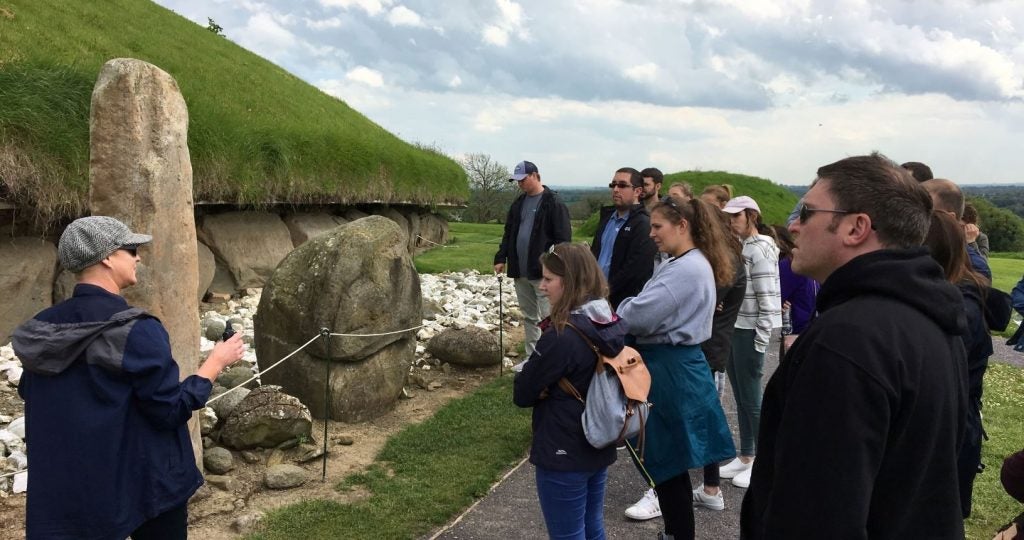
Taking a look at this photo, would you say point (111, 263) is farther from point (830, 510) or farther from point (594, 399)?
point (830, 510)

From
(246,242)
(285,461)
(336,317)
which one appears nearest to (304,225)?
(246,242)

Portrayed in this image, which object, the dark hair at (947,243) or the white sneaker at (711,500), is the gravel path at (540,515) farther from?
the dark hair at (947,243)

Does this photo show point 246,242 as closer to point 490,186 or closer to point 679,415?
point 679,415

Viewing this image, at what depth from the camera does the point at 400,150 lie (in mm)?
16297

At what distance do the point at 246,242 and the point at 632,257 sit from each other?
7527mm

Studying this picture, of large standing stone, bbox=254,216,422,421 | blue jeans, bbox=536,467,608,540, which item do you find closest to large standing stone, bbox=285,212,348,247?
large standing stone, bbox=254,216,422,421

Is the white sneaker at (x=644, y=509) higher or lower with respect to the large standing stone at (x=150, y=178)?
lower

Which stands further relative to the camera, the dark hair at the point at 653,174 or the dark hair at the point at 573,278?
the dark hair at the point at 653,174

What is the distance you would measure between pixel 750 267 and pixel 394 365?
387cm

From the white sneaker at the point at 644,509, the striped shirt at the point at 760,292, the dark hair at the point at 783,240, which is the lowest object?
the white sneaker at the point at 644,509

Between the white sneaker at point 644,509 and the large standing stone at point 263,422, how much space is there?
2.95m

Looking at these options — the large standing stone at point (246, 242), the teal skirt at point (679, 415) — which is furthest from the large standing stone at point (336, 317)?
the large standing stone at point (246, 242)

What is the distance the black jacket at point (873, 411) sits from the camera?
5.45 ft

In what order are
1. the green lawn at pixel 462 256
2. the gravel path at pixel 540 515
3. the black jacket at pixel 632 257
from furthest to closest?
the green lawn at pixel 462 256 → the black jacket at pixel 632 257 → the gravel path at pixel 540 515
